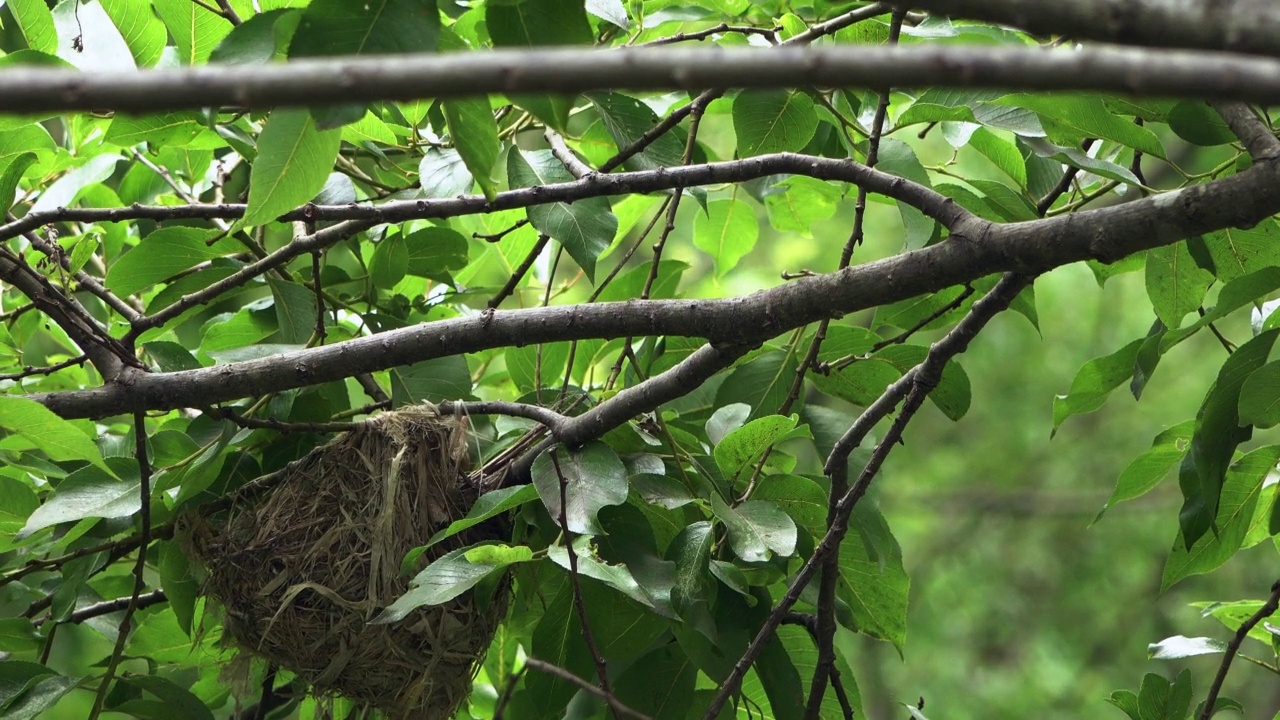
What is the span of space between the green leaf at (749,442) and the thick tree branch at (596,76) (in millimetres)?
939

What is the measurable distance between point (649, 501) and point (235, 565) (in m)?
0.78

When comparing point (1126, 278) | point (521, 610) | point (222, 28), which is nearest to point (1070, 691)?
point (1126, 278)

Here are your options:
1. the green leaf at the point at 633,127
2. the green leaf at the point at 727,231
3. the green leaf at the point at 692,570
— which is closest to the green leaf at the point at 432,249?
the green leaf at the point at 633,127

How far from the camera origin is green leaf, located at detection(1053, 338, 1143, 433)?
1.59 metres

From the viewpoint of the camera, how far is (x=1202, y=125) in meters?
1.37

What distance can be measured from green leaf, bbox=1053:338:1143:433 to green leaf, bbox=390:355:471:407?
1066 millimetres

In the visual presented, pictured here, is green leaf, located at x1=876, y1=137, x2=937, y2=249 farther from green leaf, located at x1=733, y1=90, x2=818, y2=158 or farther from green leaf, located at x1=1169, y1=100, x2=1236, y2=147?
green leaf, located at x1=1169, y1=100, x2=1236, y2=147

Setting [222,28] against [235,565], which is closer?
[222,28]

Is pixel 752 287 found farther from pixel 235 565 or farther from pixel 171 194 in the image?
pixel 235 565

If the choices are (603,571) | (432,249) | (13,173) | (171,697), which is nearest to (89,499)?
(171,697)

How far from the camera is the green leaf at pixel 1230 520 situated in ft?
5.27

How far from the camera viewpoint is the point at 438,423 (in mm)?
1848

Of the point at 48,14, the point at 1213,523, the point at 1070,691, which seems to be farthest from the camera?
the point at 1070,691

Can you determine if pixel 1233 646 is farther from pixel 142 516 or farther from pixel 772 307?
pixel 142 516
